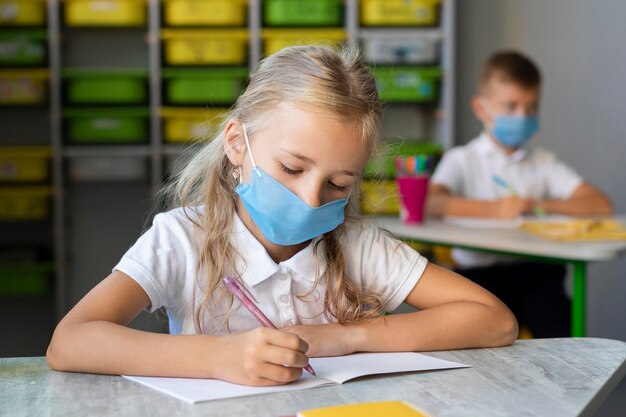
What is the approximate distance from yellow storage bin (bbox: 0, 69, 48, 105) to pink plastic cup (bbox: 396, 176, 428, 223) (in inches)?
84.6

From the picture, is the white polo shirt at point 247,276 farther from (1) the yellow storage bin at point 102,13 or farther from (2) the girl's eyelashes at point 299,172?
(1) the yellow storage bin at point 102,13

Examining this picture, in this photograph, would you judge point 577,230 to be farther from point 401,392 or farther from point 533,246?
point 401,392

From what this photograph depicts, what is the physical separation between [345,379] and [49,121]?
142 inches

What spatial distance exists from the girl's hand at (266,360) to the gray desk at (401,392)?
25mm

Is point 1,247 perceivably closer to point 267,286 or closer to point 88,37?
point 88,37

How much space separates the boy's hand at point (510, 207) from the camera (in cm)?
244

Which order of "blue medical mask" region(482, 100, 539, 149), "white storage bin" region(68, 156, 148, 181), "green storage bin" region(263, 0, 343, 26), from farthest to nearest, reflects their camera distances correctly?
"white storage bin" region(68, 156, 148, 181) → "green storage bin" region(263, 0, 343, 26) → "blue medical mask" region(482, 100, 539, 149)

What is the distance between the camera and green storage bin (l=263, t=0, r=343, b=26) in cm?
392

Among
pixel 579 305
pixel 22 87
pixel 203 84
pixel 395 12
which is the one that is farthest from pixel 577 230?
pixel 22 87

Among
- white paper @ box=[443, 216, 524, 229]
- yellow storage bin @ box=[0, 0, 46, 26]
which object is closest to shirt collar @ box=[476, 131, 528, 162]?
white paper @ box=[443, 216, 524, 229]

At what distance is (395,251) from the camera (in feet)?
4.27

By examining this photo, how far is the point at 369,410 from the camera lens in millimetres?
839

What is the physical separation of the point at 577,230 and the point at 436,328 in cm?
112

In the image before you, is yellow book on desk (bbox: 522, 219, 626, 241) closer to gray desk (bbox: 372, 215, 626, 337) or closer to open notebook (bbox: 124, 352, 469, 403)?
gray desk (bbox: 372, 215, 626, 337)
